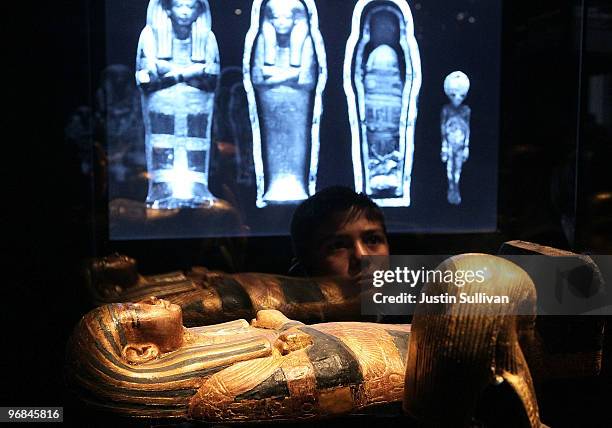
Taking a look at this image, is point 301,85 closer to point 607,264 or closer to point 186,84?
point 186,84

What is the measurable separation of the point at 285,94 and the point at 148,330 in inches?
55.4

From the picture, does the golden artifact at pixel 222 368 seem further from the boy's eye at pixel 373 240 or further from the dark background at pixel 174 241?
the boy's eye at pixel 373 240

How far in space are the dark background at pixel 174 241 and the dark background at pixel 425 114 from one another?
0.07m

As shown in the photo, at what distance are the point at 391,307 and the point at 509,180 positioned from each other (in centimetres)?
109

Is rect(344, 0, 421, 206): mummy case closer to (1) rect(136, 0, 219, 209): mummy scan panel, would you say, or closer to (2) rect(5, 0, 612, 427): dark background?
(2) rect(5, 0, 612, 427): dark background

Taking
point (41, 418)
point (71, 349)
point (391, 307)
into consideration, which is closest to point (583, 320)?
point (391, 307)

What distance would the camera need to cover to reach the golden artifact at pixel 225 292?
3475 millimetres

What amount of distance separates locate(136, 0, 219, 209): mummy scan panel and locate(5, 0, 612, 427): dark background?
0.79 feet

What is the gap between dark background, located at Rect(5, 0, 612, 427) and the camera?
300cm

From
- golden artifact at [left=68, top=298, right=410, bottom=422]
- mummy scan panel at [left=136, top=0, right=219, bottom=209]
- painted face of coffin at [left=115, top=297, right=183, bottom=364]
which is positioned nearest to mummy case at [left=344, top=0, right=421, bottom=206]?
mummy scan panel at [left=136, top=0, right=219, bottom=209]

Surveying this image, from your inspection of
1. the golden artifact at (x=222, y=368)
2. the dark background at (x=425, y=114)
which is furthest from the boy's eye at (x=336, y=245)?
the golden artifact at (x=222, y=368)

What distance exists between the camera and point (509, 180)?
3.44 m

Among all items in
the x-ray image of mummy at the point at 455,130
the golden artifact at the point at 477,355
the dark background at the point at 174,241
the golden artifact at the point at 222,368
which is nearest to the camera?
the golden artifact at the point at 477,355

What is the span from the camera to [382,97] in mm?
3539
